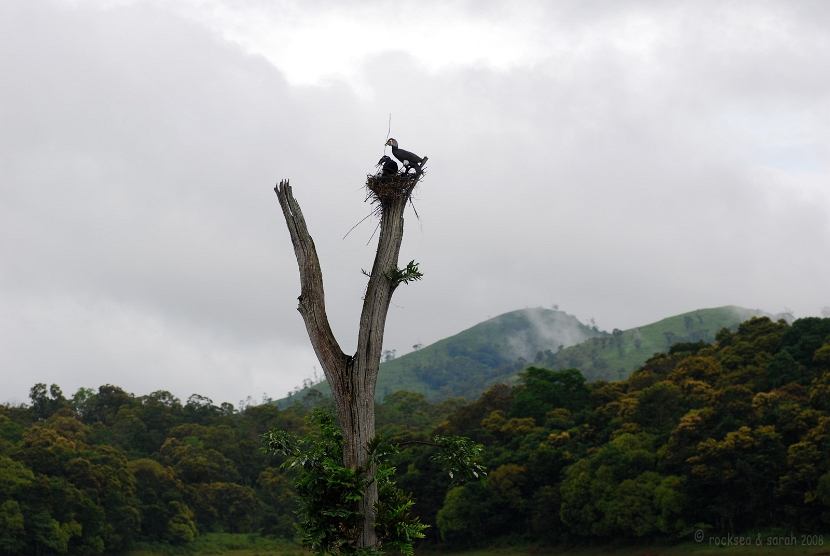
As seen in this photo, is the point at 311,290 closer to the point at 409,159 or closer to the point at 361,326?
the point at 361,326

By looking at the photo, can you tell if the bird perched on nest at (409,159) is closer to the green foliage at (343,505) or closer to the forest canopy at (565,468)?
the green foliage at (343,505)

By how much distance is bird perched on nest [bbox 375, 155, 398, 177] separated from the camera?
9.91m

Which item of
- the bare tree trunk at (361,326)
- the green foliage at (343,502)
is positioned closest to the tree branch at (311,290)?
the bare tree trunk at (361,326)

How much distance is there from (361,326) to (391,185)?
152 cm

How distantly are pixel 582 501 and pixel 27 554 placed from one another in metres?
34.6

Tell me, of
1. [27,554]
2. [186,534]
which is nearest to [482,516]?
[186,534]

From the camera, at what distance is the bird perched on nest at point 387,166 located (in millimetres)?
9905

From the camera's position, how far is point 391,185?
9.76 m

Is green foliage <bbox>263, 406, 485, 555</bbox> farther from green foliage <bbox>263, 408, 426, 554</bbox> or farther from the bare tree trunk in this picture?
the bare tree trunk

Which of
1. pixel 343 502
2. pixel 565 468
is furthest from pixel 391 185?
pixel 565 468

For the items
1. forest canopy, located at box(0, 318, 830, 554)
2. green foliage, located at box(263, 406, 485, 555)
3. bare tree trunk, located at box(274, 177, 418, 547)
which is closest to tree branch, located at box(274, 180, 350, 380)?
bare tree trunk, located at box(274, 177, 418, 547)

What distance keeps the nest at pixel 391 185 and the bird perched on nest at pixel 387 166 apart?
6 cm

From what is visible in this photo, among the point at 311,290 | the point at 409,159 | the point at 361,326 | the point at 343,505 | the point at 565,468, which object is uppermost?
the point at 409,159

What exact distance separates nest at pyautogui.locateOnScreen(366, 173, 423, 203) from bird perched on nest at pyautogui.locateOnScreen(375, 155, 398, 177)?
60 millimetres
